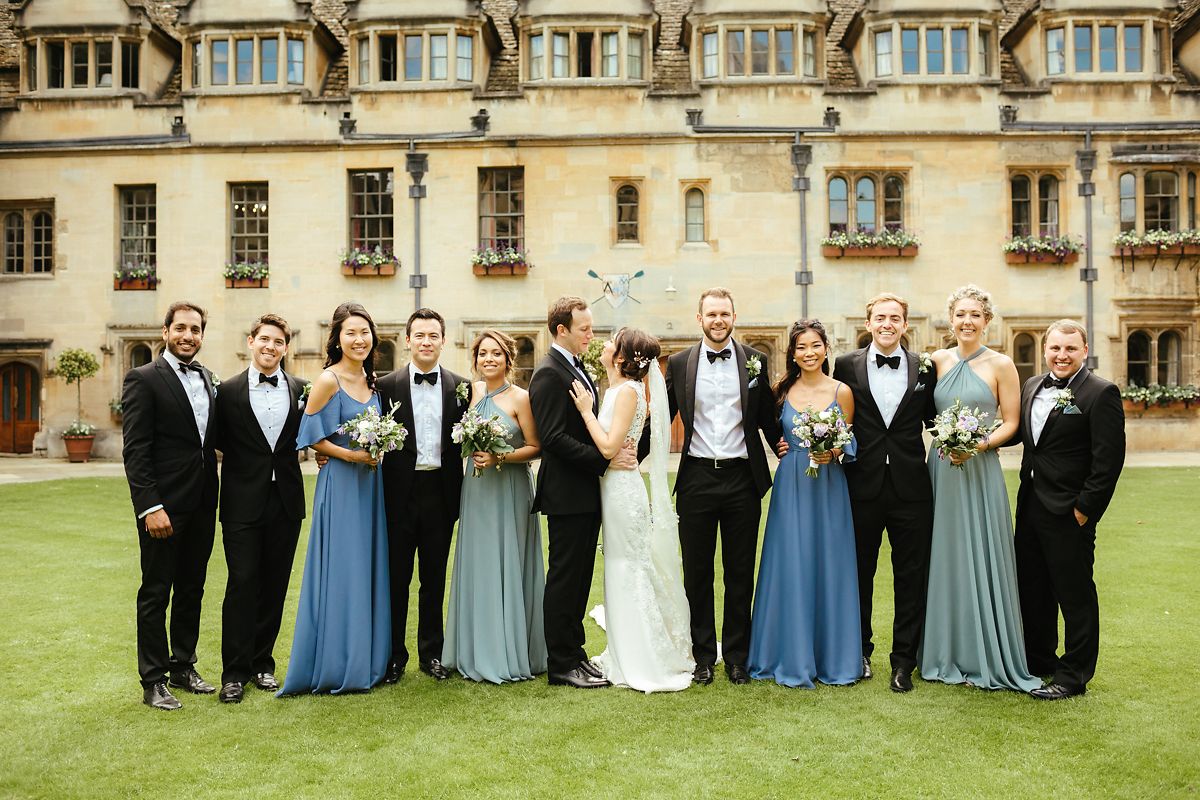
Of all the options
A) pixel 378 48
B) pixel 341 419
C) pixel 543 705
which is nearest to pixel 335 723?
pixel 543 705

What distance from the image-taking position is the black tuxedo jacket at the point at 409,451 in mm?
5824

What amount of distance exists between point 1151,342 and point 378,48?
61.0 feet

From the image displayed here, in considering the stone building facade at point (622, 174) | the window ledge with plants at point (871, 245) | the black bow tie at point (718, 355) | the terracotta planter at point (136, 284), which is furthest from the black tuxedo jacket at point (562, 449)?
the terracotta planter at point (136, 284)

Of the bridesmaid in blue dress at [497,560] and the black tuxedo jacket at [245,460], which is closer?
the black tuxedo jacket at [245,460]

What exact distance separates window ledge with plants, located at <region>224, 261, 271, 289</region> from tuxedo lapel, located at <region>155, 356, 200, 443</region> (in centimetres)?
1702

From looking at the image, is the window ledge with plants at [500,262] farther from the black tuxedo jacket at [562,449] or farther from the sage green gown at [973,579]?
the sage green gown at [973,579]

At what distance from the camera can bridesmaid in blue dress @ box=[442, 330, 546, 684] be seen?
19.0ft

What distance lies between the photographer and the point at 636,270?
21344 millimetres

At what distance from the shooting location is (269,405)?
5.69m

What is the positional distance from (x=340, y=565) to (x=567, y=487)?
139cm

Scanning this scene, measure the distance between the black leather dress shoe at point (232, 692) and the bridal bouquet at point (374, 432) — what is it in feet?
4.97

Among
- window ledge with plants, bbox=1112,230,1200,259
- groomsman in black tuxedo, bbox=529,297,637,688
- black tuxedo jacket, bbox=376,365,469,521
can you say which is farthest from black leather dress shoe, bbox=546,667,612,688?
window ledge with plants, bbox=1112,230,1200,259

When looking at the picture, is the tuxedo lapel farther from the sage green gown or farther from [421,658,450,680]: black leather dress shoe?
the sage green gown

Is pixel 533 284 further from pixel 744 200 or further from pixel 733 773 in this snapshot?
pixel 733 773
